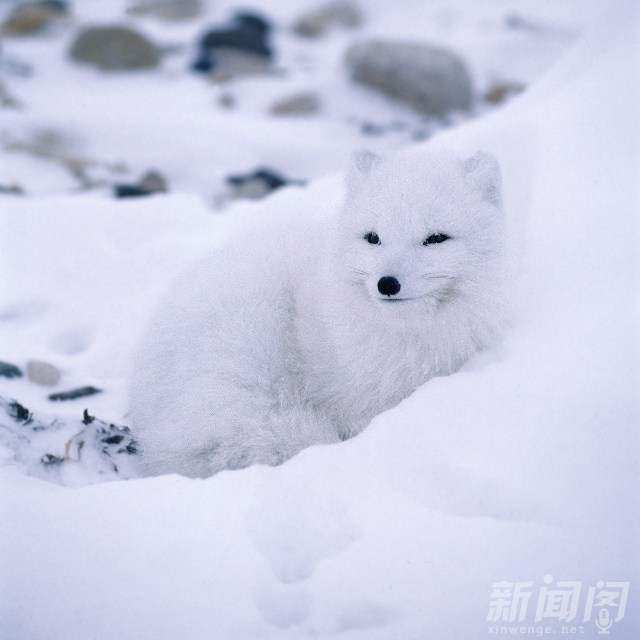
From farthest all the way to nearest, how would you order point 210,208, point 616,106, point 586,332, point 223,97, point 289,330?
point 223,97 → point 210,208 → point 616,106 → point 289,330 → point 586,332

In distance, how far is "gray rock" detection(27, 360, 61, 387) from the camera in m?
3.11

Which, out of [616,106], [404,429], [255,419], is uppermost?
[616,106]

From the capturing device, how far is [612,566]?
167 cm

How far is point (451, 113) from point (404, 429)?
681 centimetres

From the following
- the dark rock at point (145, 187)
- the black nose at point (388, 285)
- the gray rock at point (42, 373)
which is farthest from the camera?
the dark rock at point (145, 187)

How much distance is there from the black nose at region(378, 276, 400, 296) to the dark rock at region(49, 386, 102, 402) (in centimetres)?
157

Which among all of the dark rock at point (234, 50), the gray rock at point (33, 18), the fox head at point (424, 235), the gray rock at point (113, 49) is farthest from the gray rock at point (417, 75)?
the fox head at point (424, 235)

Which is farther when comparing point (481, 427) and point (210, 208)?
point (210, 208)

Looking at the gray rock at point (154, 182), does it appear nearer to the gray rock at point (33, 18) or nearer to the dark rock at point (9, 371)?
the dark rock at point (9, 371)

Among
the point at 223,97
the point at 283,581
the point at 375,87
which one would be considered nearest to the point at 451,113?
the point at 375,87

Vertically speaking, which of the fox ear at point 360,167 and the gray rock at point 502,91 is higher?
the fox ear at point 360,167

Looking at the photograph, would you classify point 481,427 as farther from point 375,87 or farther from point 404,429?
point 375,87

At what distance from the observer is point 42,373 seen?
10.2 ft

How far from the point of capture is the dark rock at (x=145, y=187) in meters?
5.25
